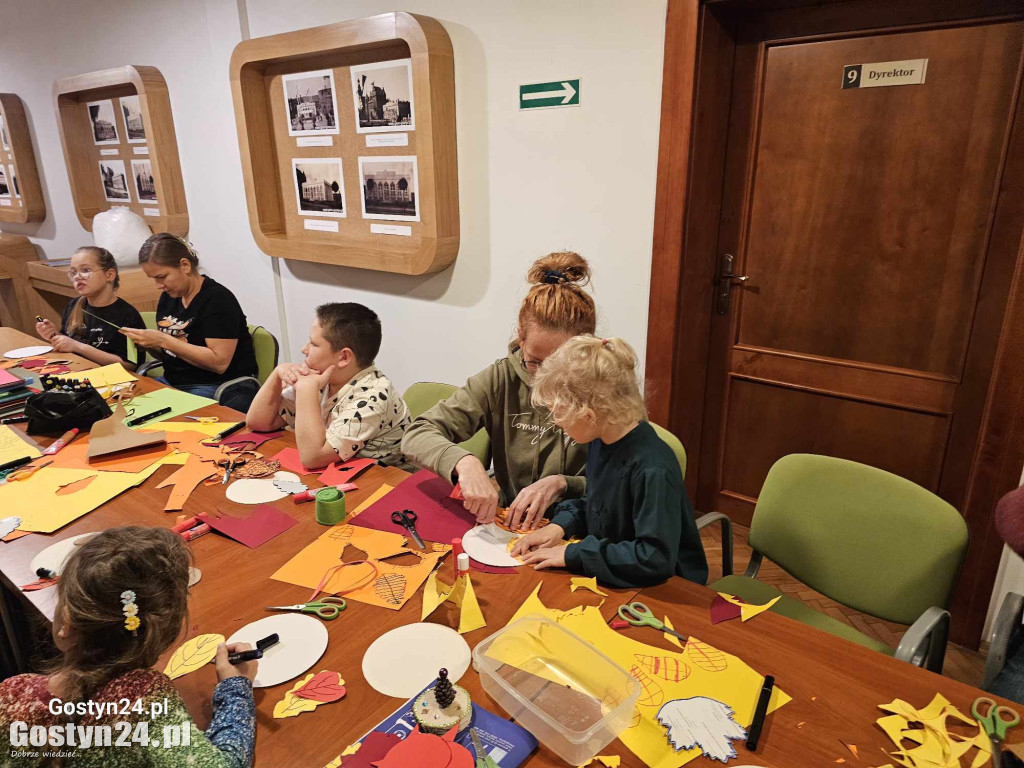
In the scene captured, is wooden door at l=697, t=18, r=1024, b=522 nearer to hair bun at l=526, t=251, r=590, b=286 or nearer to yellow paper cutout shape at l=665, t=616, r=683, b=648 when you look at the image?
hair bun at l=526, t=251, r=590, b=286

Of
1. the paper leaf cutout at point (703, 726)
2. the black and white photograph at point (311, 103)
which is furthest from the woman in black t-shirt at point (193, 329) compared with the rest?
the paper leaf cutout at point (703, 726)

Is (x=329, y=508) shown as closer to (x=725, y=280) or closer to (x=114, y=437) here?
(x=114, y=437)

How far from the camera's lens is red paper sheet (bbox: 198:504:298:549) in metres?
1.40

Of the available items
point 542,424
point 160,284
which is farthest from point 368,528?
point 160,284

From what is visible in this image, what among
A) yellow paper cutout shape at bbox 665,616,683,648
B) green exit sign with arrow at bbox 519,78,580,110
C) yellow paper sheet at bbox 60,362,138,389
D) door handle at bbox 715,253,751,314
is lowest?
yellow paper cutout shape at bbox 665,616,683,648

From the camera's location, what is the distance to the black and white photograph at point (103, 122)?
4.52m

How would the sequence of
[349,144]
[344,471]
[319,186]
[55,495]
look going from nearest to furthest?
[55,495] < [344,471] < [349,144] < [319,186]

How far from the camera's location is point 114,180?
4777mm

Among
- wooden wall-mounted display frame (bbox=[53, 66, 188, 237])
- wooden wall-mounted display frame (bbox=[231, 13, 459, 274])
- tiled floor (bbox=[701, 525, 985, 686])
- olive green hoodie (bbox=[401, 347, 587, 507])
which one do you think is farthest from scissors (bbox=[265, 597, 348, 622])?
wooden wall-mounted display frame (bbox=[53, 66, 188, 237])

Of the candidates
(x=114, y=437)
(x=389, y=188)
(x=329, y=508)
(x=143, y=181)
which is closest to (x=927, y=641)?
(x=329, y=508)

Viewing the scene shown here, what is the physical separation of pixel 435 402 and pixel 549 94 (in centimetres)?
127

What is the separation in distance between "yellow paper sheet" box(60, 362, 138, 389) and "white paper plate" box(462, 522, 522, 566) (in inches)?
69.5

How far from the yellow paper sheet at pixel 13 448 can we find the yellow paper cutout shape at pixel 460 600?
4.47 ft

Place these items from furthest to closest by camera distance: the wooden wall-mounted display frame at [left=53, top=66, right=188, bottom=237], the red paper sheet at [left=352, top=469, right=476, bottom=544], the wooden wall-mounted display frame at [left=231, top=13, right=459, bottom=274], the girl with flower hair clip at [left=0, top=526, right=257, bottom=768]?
1. the wooden wall-mounted display frame at [left=53, top=66, right=188, bottom=237]
2. the wooden wall-mounted display frame at [left=231, top=13, right=459, bottom=274]
3. the red paper sheet at [left=352, top=469, right=476, bottom=544]
4. the girl with flower hair clip at [left=0, top=526, right=257, bottom=768]
